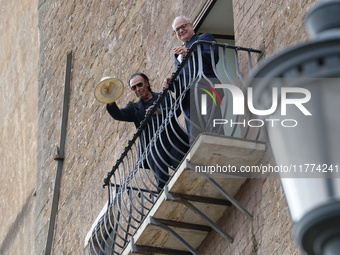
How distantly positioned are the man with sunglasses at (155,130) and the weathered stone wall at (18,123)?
5593 millimetres

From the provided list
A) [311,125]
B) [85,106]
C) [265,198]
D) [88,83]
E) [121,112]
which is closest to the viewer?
[311,125]

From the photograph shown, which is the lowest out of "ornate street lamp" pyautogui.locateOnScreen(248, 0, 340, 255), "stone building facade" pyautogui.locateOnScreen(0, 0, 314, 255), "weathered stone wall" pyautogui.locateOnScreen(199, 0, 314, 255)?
"ornate street lamp" pyautogui.locateOnScreen(248, 0, 340, 255)

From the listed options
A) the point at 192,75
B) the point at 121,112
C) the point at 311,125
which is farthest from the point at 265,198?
the point at 311,125

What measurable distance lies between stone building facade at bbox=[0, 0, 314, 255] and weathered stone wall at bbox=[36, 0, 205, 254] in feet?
0.05

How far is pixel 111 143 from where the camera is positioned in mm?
11969

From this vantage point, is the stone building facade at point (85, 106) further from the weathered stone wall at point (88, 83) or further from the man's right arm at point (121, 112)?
the man's right arm at point (121, 112)

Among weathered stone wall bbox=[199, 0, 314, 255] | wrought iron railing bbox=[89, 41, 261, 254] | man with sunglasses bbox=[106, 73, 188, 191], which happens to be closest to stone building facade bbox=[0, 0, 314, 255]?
weathered stone wall bbox=[199, 0, 314, 255]

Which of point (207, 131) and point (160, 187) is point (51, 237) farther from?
point (207, 131)

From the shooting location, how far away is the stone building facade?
796 cm

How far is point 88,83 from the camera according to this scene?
13305 mm

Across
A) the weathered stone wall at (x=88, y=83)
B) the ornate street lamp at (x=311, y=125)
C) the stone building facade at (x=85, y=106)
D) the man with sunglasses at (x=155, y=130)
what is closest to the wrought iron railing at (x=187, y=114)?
the man with sunglasses at (x=155, y=130)

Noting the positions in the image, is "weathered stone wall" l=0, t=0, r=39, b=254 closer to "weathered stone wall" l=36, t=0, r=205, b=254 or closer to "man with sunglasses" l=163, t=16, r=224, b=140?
"weathered stone wall" l=36, t=0, r=205, b=254

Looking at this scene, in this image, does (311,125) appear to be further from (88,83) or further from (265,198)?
(88,83)

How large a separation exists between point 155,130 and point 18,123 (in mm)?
7868
